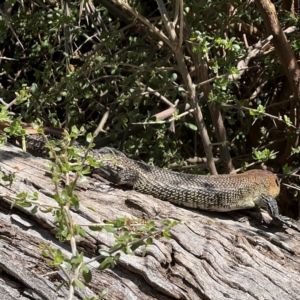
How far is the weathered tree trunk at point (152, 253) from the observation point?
3521mm

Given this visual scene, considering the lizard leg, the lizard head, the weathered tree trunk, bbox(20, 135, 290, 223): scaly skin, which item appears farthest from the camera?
the lizard leg

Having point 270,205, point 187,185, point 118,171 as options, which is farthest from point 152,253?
point 270,205

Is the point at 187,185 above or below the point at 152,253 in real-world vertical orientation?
above

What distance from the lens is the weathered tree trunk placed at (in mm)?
3521

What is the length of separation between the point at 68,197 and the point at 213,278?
5.41 ft

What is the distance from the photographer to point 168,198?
5.18 metres

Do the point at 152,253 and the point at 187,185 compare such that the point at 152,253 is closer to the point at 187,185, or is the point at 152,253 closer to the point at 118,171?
the point at 118,171

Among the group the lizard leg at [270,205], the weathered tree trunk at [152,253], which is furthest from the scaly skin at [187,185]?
the weathered tree trunk at [152,253]

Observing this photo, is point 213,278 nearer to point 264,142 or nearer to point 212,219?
point 212,219

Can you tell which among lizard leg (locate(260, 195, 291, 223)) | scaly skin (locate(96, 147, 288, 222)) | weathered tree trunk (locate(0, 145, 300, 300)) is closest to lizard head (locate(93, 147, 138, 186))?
scaly skin (locate(96, 147, 288, 222))

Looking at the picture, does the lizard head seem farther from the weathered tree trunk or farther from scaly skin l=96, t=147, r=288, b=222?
the weathered tree trunk

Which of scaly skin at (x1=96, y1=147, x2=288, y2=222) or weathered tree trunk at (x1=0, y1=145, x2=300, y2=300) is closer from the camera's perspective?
weathered tree trunk at (x1=0, y1=145, x2=300, y2=300)

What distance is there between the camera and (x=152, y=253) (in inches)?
151

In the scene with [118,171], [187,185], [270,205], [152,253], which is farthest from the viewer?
[270,205]
